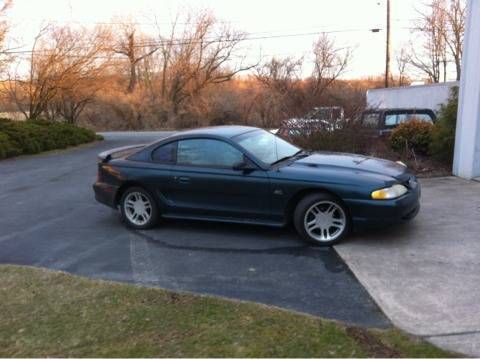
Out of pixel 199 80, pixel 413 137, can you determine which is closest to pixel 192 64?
pixel 199 80

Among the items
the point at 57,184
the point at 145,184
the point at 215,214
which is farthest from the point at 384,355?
the point at 57,184

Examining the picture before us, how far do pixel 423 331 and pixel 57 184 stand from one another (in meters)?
10.2

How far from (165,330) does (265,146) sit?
11.8ft

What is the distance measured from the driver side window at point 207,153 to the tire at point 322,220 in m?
1.07

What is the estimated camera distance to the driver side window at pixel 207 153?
270 inches

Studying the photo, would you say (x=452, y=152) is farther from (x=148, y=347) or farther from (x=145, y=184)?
(x=148, y=347)

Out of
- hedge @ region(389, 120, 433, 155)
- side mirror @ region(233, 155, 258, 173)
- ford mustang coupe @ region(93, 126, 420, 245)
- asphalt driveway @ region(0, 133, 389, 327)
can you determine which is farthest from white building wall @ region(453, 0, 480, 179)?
side mirror @ region(233, 155, 258, 173)

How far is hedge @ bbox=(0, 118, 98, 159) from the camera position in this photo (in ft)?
70.4

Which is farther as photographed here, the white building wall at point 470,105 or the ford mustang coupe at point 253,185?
the white building wall at point 470,105

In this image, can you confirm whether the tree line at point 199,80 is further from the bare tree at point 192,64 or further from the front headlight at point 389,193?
the front headlight at point 389,193

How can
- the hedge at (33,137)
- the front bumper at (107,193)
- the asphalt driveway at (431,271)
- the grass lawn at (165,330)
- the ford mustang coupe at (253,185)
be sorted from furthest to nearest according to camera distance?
the hedge at (33,137) < the front bumper at (107,193) < the ford mustang coupe at (253,185) < the asphalt driveway at (431,271) < the grass lawn at (165,330)

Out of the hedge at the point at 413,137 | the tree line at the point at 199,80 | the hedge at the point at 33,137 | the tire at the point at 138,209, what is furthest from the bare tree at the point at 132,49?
the tire at the point at 138,209

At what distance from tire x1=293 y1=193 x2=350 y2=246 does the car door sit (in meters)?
0.48

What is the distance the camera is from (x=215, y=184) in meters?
6.82
